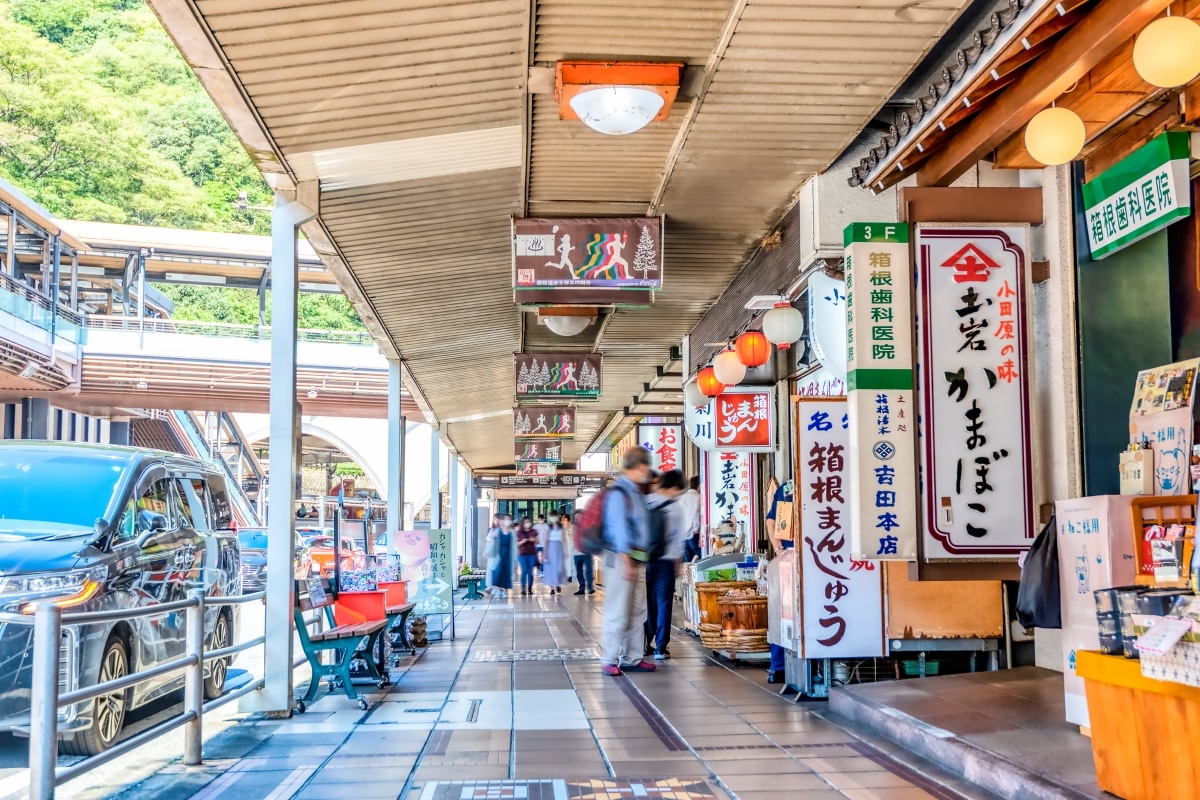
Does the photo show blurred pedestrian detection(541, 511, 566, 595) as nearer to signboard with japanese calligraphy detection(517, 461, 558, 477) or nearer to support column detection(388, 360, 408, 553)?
signboard with japanese calligraphy detection(517, 461, 558, 477)

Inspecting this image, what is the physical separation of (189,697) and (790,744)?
309 centimetres

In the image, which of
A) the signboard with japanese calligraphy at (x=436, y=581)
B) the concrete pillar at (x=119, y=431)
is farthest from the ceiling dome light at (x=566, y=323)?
the concrete pillar at (x=119, y=431)

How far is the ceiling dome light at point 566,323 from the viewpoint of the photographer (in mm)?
11500

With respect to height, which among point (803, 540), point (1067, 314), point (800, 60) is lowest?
point (803, 540)

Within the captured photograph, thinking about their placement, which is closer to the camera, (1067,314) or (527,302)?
(1067,314)

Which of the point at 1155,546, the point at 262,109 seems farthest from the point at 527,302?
the point at 1155,546

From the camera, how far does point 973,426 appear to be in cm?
566

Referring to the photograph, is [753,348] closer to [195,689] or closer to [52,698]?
[195,689]

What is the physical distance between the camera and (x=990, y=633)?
668cm

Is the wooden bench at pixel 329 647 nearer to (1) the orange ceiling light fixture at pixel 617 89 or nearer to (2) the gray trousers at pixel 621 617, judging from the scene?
(2) the gray trousers at pixel 621 617

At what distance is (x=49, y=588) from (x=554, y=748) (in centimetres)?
280

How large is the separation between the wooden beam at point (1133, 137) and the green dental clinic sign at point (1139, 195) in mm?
59

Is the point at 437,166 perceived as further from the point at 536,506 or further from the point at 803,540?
the point at 536,506

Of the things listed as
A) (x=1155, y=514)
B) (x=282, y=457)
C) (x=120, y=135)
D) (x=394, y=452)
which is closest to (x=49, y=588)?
(x=282, y=457)
